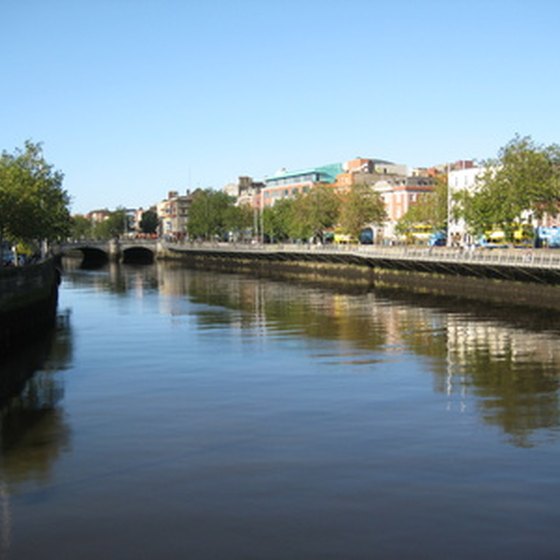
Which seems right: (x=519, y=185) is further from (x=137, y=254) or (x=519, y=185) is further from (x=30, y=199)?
(x=137, y=254)

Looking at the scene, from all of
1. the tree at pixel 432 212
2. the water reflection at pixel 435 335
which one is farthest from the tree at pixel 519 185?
the tree at pixel 432 212

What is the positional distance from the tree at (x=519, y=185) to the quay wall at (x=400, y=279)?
829 cm

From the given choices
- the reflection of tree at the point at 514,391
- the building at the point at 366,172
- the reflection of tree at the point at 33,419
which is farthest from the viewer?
the building at the point at 366,172

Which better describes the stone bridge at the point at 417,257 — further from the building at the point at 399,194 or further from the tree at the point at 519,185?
the building at the point at 399,194

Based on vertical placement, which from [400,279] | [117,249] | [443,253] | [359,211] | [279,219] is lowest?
[400,279]

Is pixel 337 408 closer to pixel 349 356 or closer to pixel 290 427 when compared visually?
pixel 290 427

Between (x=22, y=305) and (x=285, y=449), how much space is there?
25.0 metres

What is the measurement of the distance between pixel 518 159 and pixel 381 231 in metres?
73.2

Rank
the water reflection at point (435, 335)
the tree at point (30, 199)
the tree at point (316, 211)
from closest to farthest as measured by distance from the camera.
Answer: the water reflection at point (435, 335) → the tree at point (30, 199) → the tree at point (316, 211)

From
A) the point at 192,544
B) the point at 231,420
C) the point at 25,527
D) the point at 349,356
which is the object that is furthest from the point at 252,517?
the point at 349,356

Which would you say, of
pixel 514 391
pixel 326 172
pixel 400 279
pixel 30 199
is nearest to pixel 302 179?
pixel 326 172

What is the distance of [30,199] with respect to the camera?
56.1 meters

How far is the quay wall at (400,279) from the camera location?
2335 inches

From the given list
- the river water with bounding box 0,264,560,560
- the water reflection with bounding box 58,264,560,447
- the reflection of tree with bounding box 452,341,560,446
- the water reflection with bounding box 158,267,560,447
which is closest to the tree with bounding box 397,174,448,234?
the water reflection with bounding box 58,264,560,447
